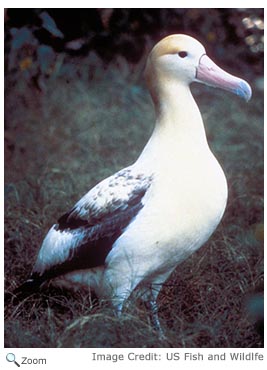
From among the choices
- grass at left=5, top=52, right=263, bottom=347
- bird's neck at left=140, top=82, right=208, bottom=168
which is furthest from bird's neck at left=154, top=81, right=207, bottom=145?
grass at left=5, top=52, right=263, bottom=347

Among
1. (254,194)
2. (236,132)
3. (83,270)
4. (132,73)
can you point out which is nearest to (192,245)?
(83,270)

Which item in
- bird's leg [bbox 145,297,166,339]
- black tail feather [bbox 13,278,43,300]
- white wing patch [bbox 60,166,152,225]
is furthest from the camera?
black tail feather [bbox 13,278,43,300]

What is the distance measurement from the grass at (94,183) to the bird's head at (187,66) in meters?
0.51

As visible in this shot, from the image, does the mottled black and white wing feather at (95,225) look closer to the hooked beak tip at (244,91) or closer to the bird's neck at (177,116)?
the bird's neck at (177,116)

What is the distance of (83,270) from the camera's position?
2.50 metres

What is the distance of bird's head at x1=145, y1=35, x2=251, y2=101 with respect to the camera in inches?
95.0

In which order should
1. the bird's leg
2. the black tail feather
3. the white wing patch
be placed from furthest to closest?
the black tail feather < the white wing patch < the bird's leg

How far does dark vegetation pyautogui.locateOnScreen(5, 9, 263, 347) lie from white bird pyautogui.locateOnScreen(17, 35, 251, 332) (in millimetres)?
103

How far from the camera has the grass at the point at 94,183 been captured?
2.30m

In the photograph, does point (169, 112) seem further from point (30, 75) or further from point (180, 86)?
point (30, 75)

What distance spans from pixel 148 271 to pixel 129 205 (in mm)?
208
